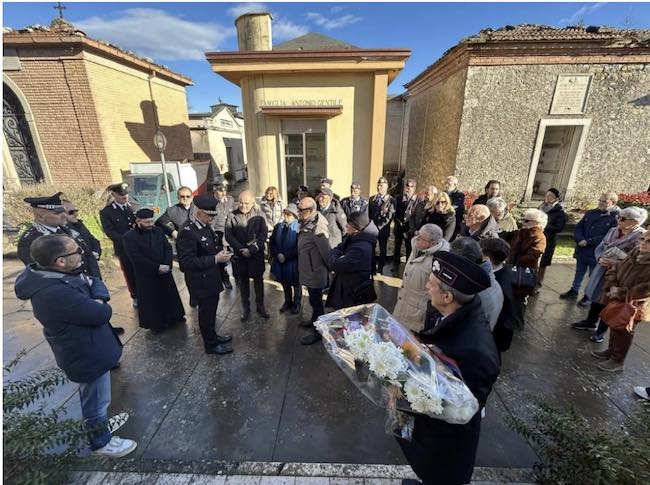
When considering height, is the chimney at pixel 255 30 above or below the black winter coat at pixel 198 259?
above

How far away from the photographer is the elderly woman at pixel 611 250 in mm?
3756

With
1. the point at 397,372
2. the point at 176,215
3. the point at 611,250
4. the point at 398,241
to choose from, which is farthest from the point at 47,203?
the point at 611,250

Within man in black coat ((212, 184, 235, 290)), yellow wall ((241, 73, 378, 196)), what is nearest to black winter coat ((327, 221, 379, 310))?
man in black coat ((212, 184, 235, 290))

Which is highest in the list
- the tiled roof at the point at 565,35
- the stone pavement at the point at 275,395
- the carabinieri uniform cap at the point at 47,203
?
the tiled roof at the point at 565,35

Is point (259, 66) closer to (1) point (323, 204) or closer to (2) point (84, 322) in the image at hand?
(1) point (323, 204)

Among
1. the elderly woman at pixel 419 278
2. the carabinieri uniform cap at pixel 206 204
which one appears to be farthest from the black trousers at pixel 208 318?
the elderly woman at pixel 419 278

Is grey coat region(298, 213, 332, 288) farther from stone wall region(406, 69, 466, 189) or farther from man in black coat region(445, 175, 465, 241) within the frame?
stone wall region(406, 69, 466, 189)

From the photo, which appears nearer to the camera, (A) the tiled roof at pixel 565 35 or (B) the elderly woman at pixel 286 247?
(B) the elderly woman at pixel 286 247

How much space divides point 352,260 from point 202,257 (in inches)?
69.1

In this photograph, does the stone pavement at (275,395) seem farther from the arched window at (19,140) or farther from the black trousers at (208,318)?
the arched window at (19,140)

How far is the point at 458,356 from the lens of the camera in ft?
5.60

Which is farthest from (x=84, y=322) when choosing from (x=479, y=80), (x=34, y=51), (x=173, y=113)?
(x=173, y=113)

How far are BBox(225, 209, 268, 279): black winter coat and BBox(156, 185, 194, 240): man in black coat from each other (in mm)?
1330

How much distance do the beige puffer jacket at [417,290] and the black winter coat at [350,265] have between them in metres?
0.51
